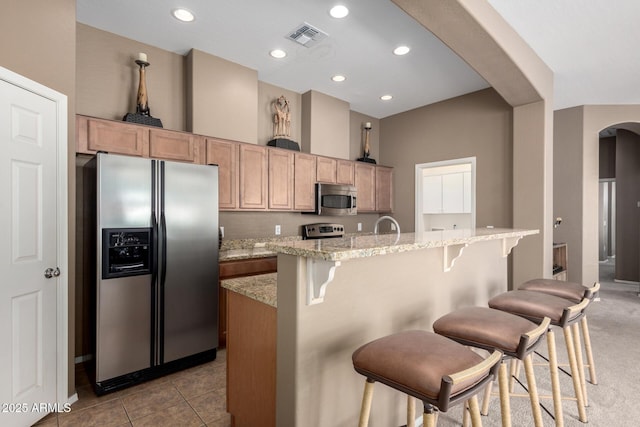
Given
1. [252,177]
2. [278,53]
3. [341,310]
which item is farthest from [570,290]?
[278,53]

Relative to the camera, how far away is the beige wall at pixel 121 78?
3080 mm

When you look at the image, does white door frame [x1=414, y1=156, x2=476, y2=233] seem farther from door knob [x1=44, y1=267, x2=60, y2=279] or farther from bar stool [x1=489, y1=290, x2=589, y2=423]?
door knob [x1=44, y1=267, x2=60, y2=279]

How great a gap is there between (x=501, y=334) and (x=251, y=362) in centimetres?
125

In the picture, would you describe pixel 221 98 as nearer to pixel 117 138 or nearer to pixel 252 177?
pixel 252 177

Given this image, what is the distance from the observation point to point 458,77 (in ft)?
13.5

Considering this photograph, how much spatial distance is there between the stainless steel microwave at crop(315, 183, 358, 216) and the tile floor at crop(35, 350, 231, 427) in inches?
100

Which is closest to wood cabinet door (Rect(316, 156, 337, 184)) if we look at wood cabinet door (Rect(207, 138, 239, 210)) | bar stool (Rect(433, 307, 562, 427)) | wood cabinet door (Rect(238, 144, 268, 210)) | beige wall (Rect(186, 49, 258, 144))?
wood cabinet door (Rect(238, 144, 268, 210))

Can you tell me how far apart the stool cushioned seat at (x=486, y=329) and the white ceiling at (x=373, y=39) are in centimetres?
239

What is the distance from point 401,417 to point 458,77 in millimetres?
3905

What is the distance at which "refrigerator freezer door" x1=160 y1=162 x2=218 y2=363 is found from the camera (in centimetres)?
272

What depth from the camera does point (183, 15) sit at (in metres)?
2.89

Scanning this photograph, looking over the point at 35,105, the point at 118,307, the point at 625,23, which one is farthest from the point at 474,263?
the point at 35,105

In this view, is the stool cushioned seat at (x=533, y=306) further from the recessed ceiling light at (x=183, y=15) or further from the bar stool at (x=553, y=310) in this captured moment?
the recessed ceiling light at (x=183, y=15)

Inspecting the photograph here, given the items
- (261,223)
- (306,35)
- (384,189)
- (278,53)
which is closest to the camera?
(306,35)
